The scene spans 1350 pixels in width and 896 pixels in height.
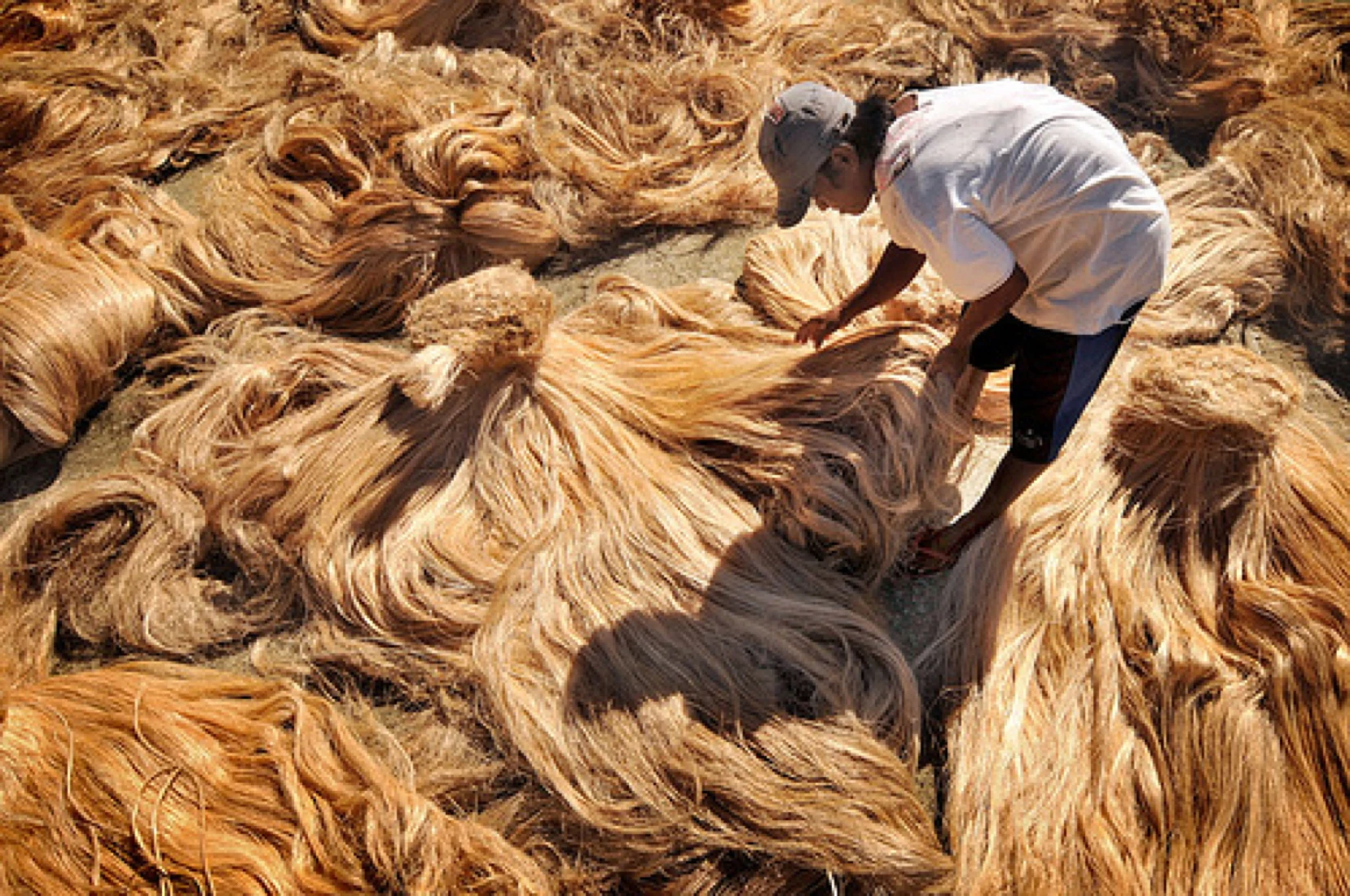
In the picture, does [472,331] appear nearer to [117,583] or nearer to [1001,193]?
[117,583]

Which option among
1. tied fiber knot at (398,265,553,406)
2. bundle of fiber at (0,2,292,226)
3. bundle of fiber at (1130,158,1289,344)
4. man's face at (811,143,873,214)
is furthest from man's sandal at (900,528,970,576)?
bundle of fiber at (0,2,292,226)

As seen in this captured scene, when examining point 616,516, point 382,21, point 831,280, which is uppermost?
point 382,21

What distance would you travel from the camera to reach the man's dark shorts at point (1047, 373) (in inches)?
110

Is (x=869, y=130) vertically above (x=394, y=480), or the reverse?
(x=869, y=130)

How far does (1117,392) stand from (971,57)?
7.99ft

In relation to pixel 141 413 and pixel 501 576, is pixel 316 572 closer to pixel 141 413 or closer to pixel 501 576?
pixel 501 576

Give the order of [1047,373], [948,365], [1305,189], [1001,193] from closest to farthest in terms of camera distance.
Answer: [1001,193] < [1047,373] < [948,365] < [1305,189]

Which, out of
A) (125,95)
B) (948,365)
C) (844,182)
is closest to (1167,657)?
(948,365)

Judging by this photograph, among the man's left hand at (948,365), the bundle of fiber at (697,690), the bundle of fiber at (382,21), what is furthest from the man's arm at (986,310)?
the bundle of fiber at (382,21)

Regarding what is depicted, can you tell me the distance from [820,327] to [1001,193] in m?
0.90

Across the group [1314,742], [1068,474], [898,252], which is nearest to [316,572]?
[898,252]

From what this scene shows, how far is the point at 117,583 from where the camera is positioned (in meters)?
3.27

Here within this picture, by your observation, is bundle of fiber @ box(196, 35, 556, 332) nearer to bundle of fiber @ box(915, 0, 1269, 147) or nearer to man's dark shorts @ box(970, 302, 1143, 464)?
man's dark shorts @ box(970, 302, 1143, 464)

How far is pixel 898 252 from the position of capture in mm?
2982
